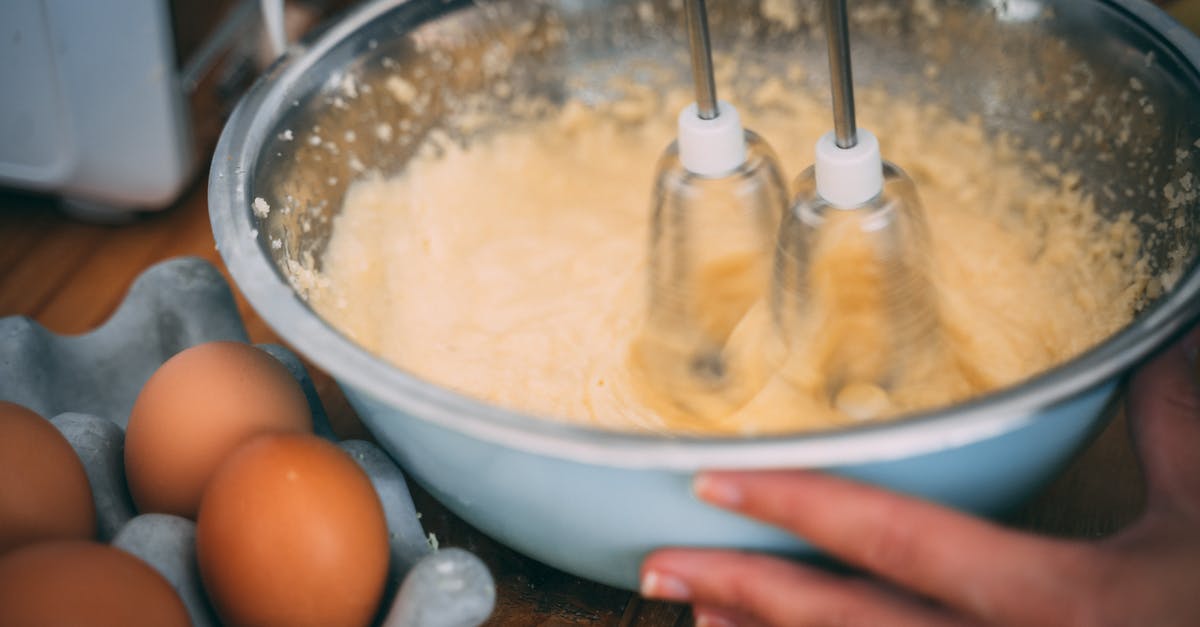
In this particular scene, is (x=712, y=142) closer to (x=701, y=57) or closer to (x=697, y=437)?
(x=701, y=57)

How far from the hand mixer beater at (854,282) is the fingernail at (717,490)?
209mm

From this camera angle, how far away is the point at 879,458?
0.44 meters

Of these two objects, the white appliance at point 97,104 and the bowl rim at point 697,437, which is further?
the white appliance at point 97,104

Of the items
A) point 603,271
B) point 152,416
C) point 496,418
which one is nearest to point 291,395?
point 152,416

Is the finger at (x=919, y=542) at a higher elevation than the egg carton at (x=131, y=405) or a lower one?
higher

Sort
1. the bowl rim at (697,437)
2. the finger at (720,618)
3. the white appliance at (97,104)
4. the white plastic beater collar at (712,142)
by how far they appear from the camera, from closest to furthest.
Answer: the bowl rim at (697,437) → the finger at (720,618) → the white plastic beater collar at (712,142) → the white appliance at (97,104)

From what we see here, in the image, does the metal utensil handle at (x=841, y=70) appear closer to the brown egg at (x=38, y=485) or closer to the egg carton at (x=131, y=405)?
the egg carton at (x=131, y=405)

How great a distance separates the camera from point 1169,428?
518 millimetres

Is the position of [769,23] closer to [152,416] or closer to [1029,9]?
[1029,9]

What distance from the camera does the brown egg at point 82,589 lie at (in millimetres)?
453

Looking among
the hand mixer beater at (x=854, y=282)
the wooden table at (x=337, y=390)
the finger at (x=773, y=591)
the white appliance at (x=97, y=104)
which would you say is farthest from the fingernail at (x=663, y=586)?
the white appliance at (x=97, y=104)

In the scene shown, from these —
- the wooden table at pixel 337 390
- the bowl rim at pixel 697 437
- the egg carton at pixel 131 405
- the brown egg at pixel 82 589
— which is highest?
the bowl rim at pixel 697 437

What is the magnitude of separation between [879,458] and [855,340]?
0.26 metres

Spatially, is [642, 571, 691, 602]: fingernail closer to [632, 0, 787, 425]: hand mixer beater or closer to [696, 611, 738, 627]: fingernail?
[696, 611, 738, 627]: fingernail
